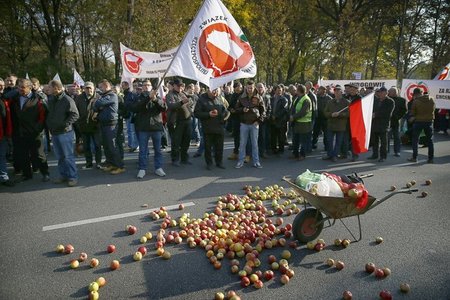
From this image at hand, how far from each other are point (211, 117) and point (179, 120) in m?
0.97

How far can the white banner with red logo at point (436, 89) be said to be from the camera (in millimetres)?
12742

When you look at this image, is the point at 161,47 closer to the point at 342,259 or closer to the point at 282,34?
the point at 282,34

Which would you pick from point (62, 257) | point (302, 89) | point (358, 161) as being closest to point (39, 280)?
point (62, 257)

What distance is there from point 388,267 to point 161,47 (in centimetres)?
1776

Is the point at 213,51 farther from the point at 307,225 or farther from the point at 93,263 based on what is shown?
the point at 93,263

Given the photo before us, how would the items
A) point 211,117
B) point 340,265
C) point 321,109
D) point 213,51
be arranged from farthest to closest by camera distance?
1. point 321,109
2. point 211,117
3. point 213,51
4. point 340,265

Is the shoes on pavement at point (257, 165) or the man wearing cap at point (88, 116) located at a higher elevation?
the man wearing cap at point (88, 116)

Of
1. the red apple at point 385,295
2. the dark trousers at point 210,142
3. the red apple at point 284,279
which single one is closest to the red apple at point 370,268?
the red apple at point 385,295

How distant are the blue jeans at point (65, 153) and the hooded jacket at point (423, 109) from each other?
8.64m

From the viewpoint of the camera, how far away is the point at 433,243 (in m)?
4.59

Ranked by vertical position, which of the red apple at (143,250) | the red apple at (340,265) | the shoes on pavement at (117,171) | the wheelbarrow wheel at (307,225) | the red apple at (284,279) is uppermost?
the shoes on pavement at (117,171)

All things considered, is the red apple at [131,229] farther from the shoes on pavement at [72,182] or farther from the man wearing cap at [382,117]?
the man wearing cap at [382,117]

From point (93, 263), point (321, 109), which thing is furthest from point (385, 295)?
point (321, 109)

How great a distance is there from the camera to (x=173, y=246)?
4.54 meters
